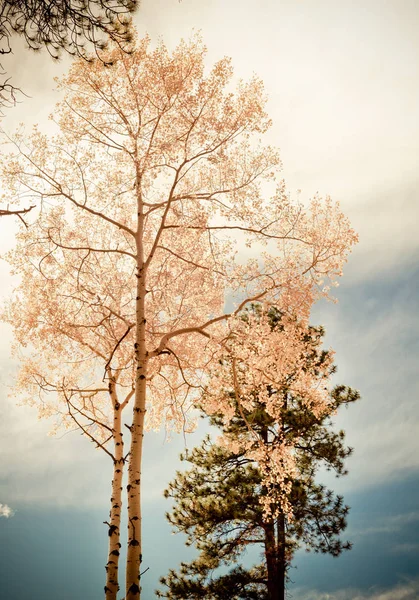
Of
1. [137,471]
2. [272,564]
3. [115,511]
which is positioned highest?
[137,471]

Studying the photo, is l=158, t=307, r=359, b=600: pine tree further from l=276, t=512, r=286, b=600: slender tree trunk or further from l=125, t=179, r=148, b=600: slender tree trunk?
l=125, t=179, r=148, b=600: slender tree trunk

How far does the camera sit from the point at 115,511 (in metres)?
7.70

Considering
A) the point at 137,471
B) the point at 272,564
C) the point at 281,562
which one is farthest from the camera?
the point at 272,564

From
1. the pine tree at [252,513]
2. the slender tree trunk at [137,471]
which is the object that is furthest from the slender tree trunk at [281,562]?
the slender tree trunk at [137,471]

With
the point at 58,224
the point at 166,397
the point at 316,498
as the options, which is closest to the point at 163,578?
the point at 316,498

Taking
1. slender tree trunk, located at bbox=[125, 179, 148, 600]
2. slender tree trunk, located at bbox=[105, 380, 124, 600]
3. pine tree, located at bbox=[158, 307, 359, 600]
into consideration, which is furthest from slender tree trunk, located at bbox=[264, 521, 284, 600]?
slender tree trunk, located at bbox=[125, 179, 148, 600]

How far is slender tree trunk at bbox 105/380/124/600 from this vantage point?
6766mm

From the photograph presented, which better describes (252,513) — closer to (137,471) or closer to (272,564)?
(272,564)

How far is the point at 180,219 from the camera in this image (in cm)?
767

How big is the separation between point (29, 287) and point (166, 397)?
12.1ft

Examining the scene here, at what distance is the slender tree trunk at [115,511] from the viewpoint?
677 centimetres

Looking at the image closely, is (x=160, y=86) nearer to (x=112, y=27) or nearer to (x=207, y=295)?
(x=112, y=27)

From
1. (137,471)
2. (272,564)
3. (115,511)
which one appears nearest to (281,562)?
(272,564)

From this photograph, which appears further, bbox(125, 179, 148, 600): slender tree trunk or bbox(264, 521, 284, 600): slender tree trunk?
bbox(264, 521, 284, 600): slender tree trunk
